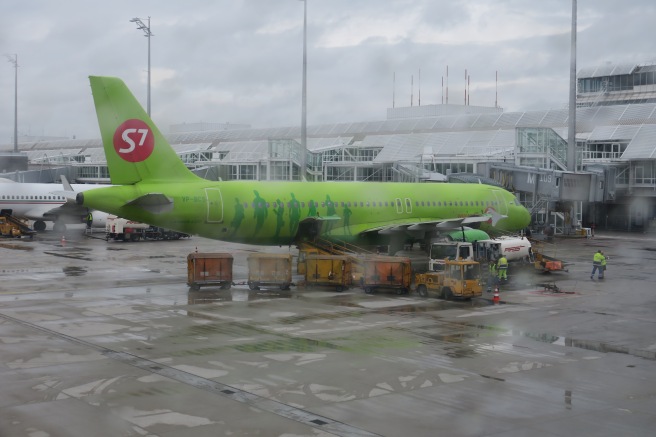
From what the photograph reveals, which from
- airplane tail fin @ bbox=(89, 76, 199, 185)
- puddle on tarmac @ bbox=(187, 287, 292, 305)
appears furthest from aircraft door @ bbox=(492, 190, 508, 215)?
airplane tail fin @ bbox=(89, 76, 199, 185)

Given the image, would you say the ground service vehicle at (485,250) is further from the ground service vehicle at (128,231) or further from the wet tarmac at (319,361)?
the ground service vehicle at (128,231)

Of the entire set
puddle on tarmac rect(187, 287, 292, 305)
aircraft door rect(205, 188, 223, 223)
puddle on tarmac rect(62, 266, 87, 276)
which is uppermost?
aircraft door rect(205, 188, 223, 223)

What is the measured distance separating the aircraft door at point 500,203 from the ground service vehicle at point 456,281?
16172 mm

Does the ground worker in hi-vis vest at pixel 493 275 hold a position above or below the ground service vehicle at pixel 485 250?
below

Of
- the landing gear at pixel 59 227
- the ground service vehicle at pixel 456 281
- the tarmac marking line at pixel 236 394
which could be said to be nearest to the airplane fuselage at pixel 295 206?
the ground service vehicle at pixel 456 281

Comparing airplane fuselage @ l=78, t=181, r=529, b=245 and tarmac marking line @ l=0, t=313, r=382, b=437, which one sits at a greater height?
airplane fuselage @ l=78, t=181, r=529, b=245

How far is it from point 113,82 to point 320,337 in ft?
57.0

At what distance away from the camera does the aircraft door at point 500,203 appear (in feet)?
152

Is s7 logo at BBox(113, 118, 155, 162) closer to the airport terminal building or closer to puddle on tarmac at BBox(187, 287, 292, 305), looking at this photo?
puddle on tarmac at BBox(187, 287, 292, 305)

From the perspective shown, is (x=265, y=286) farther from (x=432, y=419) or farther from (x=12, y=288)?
(x=432, y=419)

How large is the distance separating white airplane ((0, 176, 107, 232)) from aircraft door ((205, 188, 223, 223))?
33413 millimetres

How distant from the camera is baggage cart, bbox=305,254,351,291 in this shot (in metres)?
33.1

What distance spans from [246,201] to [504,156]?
3860 cm

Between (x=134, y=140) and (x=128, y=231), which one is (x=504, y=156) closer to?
(x=128, y=231)
